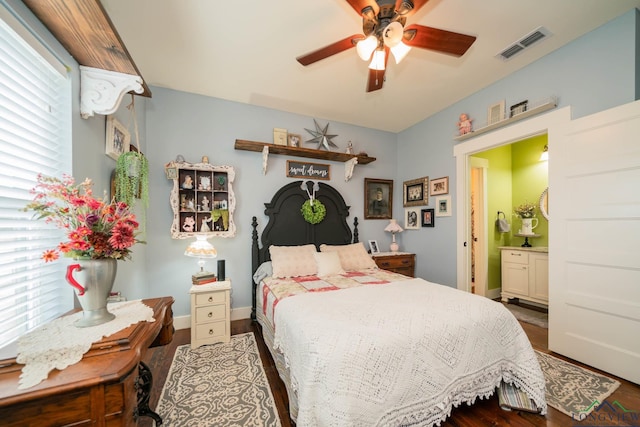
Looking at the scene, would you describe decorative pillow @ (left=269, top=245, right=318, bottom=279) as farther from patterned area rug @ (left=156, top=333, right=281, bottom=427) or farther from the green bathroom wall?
the green bathroom wall

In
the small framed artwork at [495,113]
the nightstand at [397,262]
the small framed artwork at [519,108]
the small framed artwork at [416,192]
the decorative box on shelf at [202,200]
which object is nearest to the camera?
the small framed artwork at [519,108]

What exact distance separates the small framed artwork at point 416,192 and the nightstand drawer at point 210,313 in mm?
3138

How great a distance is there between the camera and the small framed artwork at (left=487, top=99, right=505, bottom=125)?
271cm

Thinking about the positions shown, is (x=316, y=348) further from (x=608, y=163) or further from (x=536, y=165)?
(x=536, y=165)

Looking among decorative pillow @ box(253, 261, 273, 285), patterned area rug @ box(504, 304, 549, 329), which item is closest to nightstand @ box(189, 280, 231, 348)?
decorative pillow @ box(253, 261, 273, 285)

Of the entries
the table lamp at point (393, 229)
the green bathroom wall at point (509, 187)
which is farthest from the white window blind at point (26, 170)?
the green bathroom wall at point (509, 187)

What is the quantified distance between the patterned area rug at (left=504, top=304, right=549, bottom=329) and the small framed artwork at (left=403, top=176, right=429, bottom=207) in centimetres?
198

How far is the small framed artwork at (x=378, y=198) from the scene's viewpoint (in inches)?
156

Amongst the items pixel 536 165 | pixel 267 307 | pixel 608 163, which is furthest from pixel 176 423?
pixel 536 165

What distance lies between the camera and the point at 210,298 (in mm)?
2432

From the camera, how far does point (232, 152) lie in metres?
3.16

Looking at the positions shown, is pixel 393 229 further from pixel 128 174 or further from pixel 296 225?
pixel 128 174

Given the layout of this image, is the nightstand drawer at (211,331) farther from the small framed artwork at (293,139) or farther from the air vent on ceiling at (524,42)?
the air vent on ceiling at (524,42)

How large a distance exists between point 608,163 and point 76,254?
365 centimetres
